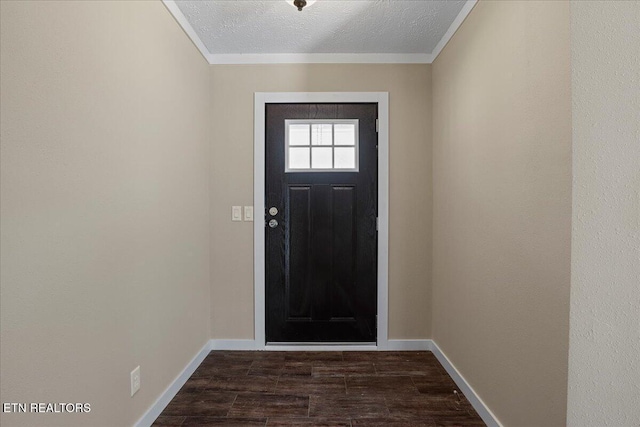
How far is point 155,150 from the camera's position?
6.29 ft

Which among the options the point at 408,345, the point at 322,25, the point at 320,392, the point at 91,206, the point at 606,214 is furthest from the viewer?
the point at 408,345

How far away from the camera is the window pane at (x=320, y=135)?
2846 millimetres

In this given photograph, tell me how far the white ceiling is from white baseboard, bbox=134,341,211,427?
2290 mm

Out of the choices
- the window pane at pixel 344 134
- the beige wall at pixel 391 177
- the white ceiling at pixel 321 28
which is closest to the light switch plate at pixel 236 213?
the beige wall at pixel 391 177

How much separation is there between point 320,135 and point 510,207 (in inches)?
65.1

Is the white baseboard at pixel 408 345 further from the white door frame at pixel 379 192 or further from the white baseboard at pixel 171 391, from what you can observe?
the white baseboard at pixel 171 391

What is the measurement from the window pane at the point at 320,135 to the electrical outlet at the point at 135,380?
1.98 m

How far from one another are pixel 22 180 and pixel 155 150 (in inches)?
35.2

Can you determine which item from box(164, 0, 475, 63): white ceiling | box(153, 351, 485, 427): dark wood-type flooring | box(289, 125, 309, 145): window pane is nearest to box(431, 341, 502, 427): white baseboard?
box(153, 351, 485, 427): dark wood-type flooring

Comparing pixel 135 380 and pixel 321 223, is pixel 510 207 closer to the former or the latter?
pixel 321 223

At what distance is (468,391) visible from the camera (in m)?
2.07

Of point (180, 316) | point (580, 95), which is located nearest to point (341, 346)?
point (180, 316)

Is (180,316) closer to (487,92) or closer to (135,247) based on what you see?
(135,247)

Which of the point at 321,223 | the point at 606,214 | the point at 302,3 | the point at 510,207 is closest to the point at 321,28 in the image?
the point at 302,3
